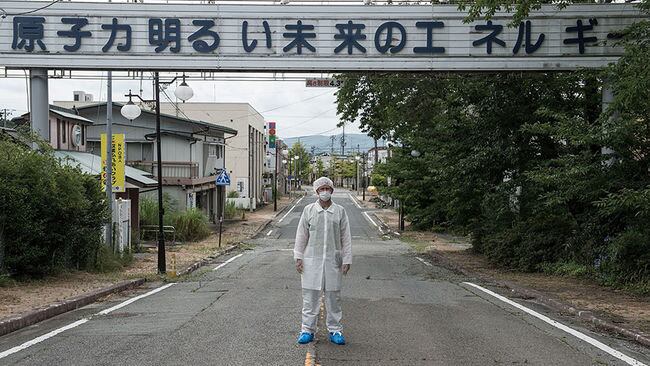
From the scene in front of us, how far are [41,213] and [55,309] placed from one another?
3772 millimetres

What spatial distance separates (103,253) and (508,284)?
1004 cm

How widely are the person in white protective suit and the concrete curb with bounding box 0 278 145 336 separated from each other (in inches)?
166

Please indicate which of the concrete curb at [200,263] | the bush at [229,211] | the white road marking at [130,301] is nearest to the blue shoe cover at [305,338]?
the white road marking at [130,301]

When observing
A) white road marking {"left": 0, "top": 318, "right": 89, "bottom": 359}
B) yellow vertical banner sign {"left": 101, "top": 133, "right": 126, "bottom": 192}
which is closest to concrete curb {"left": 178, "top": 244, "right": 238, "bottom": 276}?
yellow vertical banner sign {"left": 101, "top": 133, "right": 126, "bottom": 192}

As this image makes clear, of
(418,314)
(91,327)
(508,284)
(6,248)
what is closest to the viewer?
(91,327)

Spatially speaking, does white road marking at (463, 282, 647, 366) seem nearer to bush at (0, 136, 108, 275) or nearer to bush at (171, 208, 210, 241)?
bush at (0, 136, 108, 275)

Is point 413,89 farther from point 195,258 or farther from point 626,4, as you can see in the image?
point 195,258

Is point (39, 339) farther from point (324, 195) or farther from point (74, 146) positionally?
point (74, 146)

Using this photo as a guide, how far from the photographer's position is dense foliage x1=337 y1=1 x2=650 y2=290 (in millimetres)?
12891

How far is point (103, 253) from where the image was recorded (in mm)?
16594

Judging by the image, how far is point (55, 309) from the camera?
10141mm

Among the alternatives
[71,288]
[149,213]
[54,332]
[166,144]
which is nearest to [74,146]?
[149,213]

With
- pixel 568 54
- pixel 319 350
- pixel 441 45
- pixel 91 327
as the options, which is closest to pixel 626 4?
Result: pixel 568 54

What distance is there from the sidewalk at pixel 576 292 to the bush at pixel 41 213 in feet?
31.6
